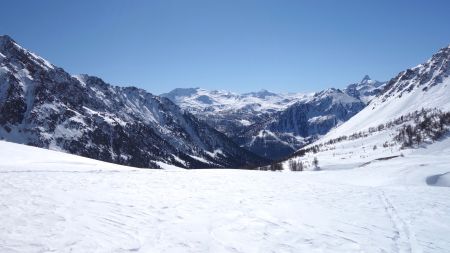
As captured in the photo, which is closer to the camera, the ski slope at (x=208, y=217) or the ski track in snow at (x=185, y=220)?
the ski track in snow at (x=185, y=220)

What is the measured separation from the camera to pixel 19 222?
1355 cm

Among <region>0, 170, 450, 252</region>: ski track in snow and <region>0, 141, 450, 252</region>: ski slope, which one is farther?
<region>0, 141, 450, 252</region>: ski slope

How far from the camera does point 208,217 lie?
1686 centimetres

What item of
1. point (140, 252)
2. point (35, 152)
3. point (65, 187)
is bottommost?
point (140, 252)

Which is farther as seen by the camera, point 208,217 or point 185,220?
point 208,217

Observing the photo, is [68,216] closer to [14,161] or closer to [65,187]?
[65,187]

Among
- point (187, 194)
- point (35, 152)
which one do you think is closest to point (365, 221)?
point (187, 194)

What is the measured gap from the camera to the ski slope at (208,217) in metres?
12.7

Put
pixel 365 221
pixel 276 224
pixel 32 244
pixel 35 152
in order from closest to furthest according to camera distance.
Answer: pixel 32 244
pixel 276 224
pixel 365 221
pixel 35 152

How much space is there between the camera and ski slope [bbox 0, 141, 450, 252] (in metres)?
12.7

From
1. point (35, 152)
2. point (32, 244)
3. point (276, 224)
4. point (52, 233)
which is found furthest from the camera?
point (35, 152)

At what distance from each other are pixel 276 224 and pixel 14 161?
30.1m

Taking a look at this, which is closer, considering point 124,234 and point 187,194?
point 124,234

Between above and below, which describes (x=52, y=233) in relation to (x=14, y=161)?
below
